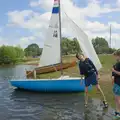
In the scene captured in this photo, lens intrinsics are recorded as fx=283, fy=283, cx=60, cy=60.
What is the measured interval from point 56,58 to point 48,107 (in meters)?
7.85

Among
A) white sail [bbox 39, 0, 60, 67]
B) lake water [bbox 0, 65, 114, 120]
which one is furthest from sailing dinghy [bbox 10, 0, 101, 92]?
lake water [bbox 0, 65, 114, 120]

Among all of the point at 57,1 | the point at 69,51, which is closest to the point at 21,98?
the point at 57,1

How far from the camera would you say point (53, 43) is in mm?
22672

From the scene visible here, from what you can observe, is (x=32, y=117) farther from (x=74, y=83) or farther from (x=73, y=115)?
(x=74, y=83)

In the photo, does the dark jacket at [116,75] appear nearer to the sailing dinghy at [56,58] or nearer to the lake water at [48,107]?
the lake water at [48,107]

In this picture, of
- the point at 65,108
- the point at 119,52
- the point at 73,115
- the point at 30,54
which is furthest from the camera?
the point at 30,54

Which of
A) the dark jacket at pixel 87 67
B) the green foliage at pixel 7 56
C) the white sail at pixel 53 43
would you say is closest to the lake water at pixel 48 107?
the dark jacket at pixel 87 67

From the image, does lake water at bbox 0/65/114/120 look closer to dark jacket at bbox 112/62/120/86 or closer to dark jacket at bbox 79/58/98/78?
dark jacket at bbox 79/58/98/78

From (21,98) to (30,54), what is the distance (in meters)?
166

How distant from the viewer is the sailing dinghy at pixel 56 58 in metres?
17.8

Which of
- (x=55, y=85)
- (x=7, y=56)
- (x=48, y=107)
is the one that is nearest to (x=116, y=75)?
(x=48, y=107)

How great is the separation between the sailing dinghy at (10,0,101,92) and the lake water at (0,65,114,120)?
19.9 inches

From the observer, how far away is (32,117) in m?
12.6

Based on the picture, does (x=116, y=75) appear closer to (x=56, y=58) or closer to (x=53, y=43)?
(x=56, y=58)
